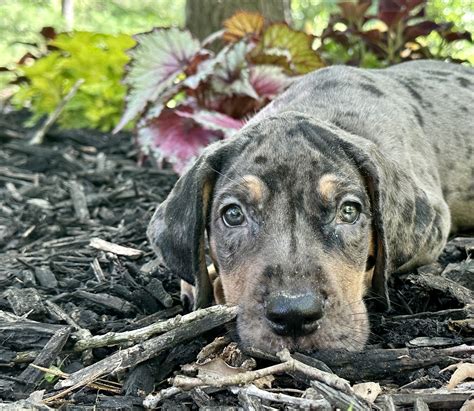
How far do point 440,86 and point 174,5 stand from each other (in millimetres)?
17396

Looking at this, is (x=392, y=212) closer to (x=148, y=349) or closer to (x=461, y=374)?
(x=461, y=374)

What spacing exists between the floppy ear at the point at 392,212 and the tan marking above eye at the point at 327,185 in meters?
0.26

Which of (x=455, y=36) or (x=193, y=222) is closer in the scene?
(x=193, y=222)

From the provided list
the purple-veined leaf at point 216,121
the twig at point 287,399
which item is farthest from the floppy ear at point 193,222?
the purple-veined leaf at point 216,121

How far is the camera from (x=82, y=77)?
873cm

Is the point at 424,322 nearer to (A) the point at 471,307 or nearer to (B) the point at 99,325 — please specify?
(A) the point at 471,307

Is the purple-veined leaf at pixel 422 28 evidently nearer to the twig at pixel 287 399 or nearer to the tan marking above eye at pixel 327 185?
the tan marking above eye at pixel 327 185

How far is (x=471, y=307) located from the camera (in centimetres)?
418

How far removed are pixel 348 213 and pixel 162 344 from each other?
124cm

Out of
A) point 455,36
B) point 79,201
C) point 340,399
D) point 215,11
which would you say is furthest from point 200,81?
point 340,399

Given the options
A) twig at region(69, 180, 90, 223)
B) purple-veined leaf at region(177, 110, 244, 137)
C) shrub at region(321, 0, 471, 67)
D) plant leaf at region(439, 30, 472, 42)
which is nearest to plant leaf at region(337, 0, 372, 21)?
shrub at region(321, 0, 471, 67)

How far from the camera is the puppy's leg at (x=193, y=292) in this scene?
15.0 feet

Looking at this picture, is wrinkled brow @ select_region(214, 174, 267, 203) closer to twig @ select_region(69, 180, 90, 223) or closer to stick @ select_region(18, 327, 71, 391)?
stick @ select_region(18, 327, 71, 391)

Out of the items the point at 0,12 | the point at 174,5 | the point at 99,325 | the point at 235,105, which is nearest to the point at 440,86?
the point at 235,105
